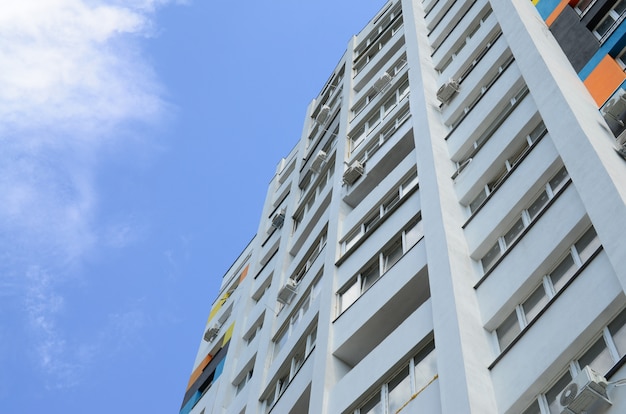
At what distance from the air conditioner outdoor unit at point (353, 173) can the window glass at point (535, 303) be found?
9.82 metres

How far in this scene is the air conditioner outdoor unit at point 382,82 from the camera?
90.2ft

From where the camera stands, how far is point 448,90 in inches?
846

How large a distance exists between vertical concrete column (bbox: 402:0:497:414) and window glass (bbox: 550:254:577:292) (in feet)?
4.54

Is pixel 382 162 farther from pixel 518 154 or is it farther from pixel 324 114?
pixel 324 114

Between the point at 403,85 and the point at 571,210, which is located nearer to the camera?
the point at 571,210

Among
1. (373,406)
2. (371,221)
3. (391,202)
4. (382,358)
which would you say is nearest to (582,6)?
(391,202)

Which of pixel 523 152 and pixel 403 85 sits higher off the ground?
pixel 403 85

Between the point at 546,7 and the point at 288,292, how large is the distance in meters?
10.6

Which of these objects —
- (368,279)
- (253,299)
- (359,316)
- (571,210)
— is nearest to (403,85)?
(253,299)

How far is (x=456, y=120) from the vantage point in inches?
816

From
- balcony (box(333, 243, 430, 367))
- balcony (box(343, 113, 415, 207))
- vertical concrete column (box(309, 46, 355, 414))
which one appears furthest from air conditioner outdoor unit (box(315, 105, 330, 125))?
balcony (box(333, 243, 430, 367))

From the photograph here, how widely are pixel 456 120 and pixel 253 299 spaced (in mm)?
10532

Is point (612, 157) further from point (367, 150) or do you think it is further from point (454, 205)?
point (367, 150)

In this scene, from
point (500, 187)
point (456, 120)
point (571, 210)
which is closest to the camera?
point (571, 210)
